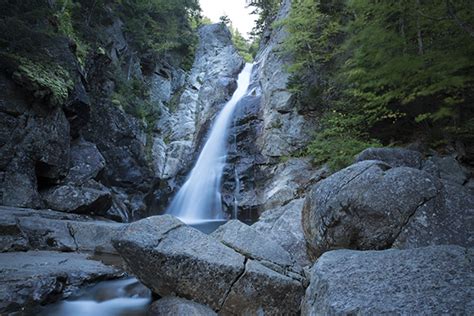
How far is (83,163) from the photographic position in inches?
470

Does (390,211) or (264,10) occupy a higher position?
(264,10)

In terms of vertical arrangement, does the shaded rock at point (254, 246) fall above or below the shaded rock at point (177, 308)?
above

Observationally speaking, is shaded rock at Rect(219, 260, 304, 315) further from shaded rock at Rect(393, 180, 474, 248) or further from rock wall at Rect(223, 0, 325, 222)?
rock wall at Rect(223, 0, 325, 222)

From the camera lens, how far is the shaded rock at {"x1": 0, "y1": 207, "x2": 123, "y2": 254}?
658 cm

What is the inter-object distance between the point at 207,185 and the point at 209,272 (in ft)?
38.7

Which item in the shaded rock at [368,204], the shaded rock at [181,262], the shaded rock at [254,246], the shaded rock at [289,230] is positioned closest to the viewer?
the shaded rock at [181,262]

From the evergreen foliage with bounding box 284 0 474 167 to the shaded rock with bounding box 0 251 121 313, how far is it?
706 cm

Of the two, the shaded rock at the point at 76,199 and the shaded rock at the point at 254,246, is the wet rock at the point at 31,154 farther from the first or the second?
the shaded rock at the point at 254,246

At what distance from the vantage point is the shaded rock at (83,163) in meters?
11.4

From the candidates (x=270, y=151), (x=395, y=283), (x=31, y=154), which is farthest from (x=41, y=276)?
(x=270, y=151)

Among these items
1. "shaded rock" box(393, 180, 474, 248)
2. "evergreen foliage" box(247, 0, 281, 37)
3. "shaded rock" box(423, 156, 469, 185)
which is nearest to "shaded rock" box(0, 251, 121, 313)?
"shaded rock" box(393, 180, 474, 248)

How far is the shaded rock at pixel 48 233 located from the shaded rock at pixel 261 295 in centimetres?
375

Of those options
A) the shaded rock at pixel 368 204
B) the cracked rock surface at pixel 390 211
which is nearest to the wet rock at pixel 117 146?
the shaded rock at pixel 368 204

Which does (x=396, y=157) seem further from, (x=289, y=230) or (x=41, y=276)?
(x=41, y=276)
